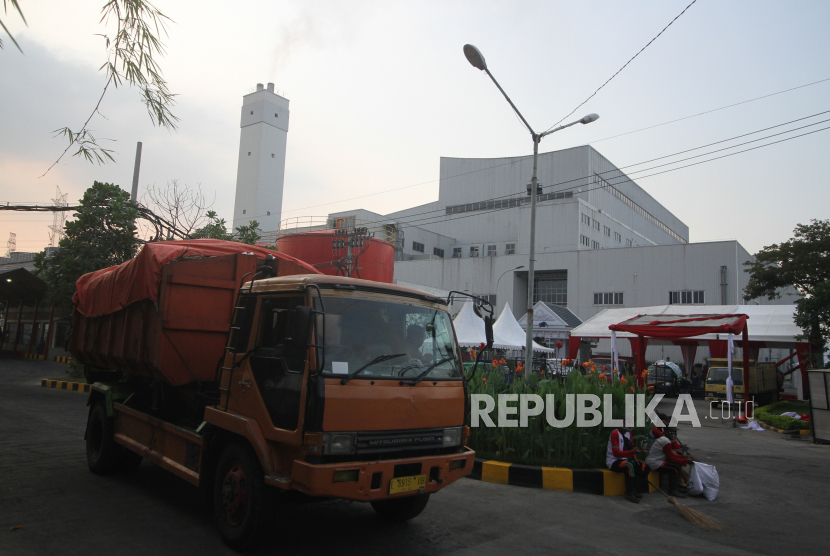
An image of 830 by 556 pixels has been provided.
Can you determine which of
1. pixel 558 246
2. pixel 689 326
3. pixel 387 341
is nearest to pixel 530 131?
pixel 689 326

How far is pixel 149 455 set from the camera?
18.5 ft

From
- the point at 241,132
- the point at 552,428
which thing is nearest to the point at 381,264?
the point at 552,428

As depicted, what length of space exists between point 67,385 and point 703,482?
18197 mm

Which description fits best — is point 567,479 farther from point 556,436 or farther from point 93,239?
point 93,239

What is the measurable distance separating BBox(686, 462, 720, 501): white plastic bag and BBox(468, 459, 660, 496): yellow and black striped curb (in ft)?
1.35

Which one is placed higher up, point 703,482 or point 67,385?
point 703,482

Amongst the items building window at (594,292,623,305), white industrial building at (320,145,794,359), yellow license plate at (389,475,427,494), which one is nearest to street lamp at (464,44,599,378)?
yellow license plate at (389,475,427,494)

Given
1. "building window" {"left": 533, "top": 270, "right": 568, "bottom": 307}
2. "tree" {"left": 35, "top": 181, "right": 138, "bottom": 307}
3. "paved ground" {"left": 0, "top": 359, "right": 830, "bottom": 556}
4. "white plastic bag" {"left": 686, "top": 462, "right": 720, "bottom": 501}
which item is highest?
"building window" {"left": 533, "top": 270, "right": 568, "bottom": 307}

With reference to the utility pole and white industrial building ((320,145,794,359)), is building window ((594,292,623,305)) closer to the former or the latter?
white industrial building ((320,145,794,359))

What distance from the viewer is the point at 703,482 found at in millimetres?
6781

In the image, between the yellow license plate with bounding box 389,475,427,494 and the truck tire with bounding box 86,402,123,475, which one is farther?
the truck tire with bounding box 86,402,123,475

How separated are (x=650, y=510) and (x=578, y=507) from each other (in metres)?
0.84

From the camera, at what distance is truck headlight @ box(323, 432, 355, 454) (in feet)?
12.7

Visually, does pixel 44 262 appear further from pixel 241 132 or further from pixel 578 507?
pixel 241 132
